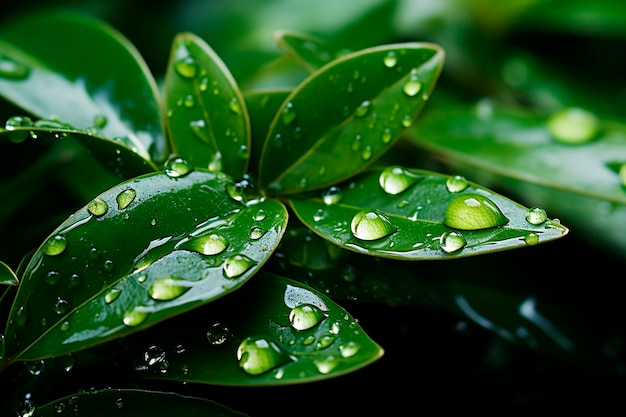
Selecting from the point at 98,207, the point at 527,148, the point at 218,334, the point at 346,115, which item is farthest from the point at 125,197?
the point at 527,148

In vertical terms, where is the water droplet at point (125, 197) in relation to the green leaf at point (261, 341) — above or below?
above

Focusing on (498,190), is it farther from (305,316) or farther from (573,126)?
(305,316)

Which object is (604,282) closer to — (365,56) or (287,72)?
(365,56)

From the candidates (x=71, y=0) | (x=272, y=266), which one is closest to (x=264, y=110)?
(x=272, y=266)

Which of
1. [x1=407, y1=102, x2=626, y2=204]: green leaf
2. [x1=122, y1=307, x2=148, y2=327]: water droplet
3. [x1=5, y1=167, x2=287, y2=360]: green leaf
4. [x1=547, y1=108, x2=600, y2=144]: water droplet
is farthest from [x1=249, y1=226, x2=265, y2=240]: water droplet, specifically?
[x1=547, y1=108, x2=600, y2=144]: water droplet

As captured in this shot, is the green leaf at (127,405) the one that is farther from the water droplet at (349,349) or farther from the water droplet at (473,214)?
the water droplet at (473,214)

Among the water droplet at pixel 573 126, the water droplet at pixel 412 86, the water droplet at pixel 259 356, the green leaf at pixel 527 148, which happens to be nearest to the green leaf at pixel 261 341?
the water droplet at pixel 259 356

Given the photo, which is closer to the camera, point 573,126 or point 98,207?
point 98,207
